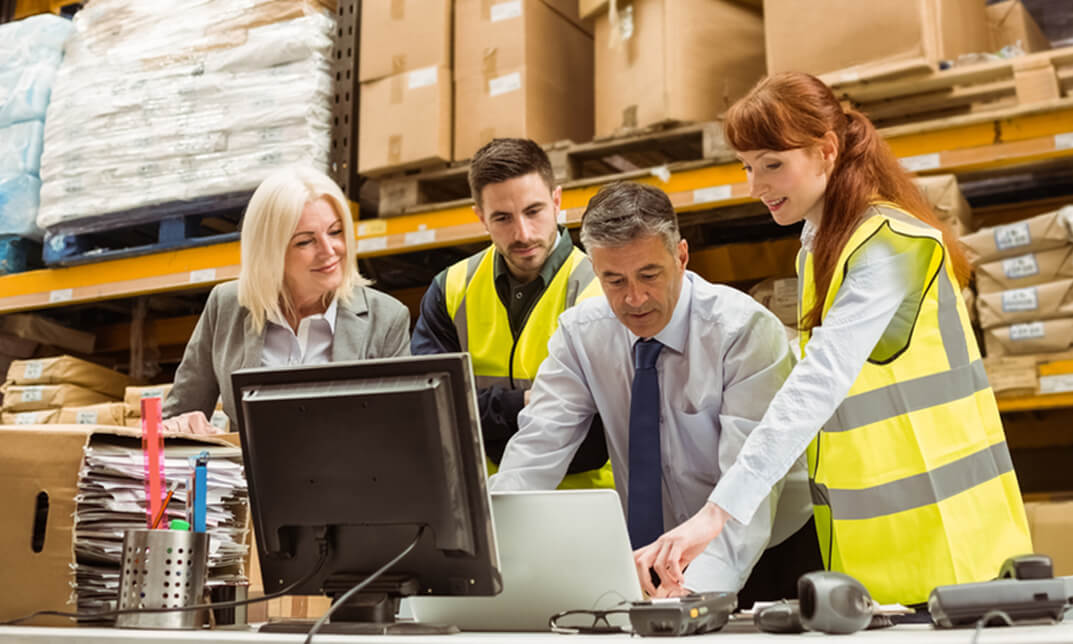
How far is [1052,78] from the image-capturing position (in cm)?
284

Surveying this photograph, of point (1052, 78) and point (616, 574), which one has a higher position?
point (1052, 78)

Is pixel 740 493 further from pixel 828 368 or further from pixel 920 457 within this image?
pixel 920 457

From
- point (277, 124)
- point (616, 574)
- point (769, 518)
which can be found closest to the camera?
point (616, 574)

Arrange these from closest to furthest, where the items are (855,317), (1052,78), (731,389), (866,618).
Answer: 1. (866,618)
2. (855,317)
3. (731,389)
4. (1052,78)

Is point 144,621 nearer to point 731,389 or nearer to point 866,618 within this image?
point 866,618

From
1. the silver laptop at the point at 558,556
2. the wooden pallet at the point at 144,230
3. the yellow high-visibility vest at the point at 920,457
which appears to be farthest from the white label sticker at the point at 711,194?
the silver laptop at the point at 558,556

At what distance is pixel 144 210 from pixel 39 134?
76 cm

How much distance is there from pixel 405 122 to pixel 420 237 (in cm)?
42

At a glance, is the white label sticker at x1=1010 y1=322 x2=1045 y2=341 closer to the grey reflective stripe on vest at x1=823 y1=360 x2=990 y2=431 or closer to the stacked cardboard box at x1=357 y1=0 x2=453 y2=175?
the grey reflective stripe on vest at x1=823 y1=360 x2=990 y2=431

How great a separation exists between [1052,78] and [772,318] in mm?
1420

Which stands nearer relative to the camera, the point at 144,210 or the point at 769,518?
the point at 769,518

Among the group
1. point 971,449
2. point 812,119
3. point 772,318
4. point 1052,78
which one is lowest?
point 971,449

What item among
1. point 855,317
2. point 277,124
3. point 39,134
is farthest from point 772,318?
point 39,134

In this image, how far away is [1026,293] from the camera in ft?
9.74
